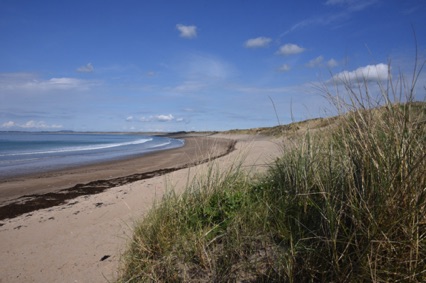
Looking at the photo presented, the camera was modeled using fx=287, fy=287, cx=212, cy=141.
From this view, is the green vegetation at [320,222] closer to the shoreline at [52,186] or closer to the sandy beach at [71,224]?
the sandy beach at [71,224]

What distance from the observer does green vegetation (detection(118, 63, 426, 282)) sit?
208cm

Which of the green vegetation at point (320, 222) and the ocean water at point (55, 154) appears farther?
the ocean water at point (55, 154)

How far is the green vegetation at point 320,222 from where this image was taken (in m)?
2.08

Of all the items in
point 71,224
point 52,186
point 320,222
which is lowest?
point 71,224

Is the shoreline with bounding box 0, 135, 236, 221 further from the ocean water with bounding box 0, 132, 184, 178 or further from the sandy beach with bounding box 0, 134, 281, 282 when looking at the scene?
the ocean water with bounding box 0, 132, 184, 178

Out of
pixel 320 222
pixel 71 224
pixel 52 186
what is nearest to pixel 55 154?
pixel 52 186

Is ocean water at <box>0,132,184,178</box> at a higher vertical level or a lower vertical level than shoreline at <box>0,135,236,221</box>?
higher

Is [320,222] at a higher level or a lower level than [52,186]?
higher


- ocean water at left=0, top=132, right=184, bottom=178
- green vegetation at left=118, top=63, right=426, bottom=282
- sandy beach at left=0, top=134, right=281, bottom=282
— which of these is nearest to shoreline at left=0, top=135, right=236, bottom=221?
sandy beach at left=0, top=134, right=281, bottom=282

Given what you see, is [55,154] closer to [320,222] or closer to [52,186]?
[52,186]

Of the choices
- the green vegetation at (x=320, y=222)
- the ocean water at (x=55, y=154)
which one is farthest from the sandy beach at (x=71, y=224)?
the ocean water at (x=55, y=154)

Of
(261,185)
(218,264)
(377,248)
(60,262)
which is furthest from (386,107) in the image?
(60,262)

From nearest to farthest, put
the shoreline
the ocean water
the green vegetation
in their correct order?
the green vegetation → the shoreline → the ocean water

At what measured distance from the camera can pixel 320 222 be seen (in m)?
2.54
